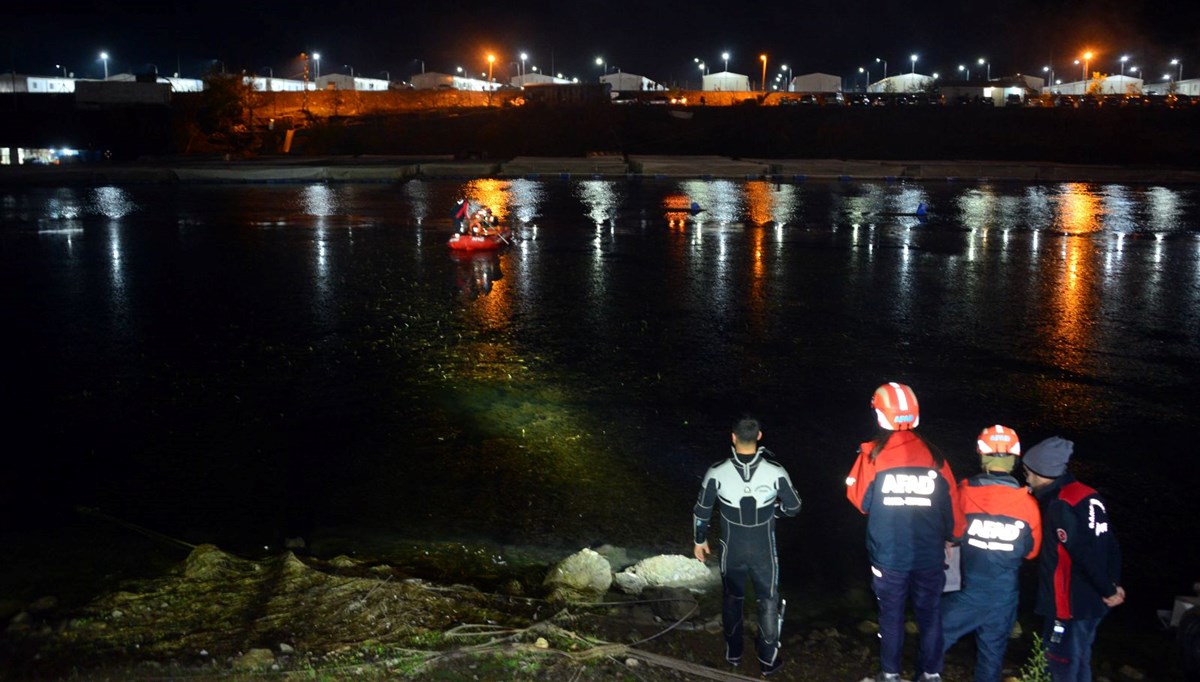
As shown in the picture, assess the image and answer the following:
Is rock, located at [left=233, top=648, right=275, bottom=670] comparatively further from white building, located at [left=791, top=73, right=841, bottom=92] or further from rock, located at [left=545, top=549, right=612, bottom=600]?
white building, located at [left=791, top=73, right=841, bottom=92]

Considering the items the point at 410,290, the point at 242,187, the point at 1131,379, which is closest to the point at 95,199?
the point at 242,187

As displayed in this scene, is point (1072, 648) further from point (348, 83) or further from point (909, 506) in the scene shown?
point (348, 83)

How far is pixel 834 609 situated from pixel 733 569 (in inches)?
43.9

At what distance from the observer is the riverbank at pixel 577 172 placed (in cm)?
3922

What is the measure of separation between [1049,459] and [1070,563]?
46 cm

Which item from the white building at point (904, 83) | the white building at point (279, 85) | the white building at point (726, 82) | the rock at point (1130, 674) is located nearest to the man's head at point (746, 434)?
the rock at point (1130, 674)

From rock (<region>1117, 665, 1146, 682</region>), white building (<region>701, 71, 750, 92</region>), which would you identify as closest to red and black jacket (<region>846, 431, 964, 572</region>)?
rock (<region>1117, 665, 1146, 682</region>)

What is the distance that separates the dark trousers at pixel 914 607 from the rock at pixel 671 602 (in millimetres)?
1125

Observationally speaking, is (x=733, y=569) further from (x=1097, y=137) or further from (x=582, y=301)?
(x=1097, y=137)

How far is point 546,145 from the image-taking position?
195 feet

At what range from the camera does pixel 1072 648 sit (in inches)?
167

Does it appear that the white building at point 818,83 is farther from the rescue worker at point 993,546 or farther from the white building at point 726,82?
the rescue worker at point 993,546

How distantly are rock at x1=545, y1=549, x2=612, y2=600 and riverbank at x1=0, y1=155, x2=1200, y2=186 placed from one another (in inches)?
1425

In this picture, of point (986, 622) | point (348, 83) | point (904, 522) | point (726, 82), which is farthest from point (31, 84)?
point (986, 622)
